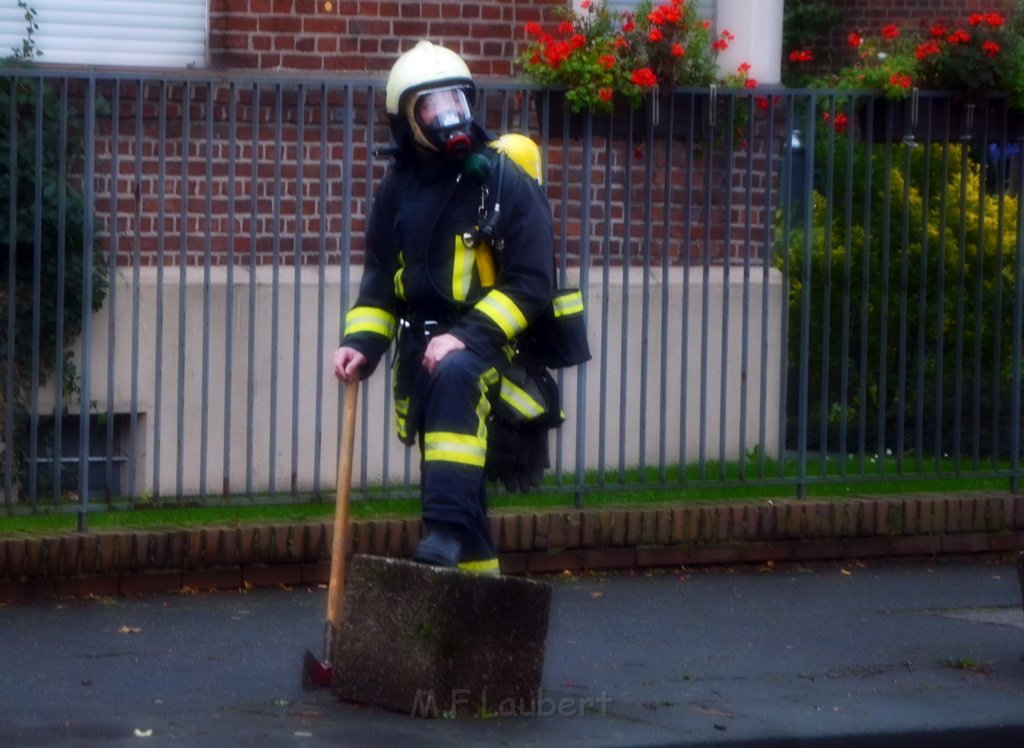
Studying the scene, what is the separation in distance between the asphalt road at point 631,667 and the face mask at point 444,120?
149cm

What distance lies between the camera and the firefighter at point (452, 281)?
16.5 feet

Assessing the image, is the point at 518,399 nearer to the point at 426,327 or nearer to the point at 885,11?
the point at 426,327

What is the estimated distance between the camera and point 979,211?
26.4ft

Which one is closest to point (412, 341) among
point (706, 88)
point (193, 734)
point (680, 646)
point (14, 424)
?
point (193, 734)

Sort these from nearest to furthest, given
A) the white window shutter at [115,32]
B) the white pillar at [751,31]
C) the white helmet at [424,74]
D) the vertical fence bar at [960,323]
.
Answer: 1. the white helmet at [424,74]
2. the vertical fence bar at [960,323]
3. the white window shutter at [115,32]
4. the white pillar at [751,31]

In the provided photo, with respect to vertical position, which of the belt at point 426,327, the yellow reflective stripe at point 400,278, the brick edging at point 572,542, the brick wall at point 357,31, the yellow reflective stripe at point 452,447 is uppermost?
the brick wall at point 357,31

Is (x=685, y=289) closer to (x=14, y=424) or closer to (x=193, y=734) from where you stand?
(x=14, y=424)

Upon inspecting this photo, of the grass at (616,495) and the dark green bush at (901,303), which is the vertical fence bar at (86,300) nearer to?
the grass at (616,495)

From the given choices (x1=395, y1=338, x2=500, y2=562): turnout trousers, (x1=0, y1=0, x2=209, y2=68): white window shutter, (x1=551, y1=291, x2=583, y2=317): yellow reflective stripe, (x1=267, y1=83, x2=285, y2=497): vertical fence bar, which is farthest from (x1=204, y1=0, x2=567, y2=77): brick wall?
(x1=395, y1=338, x2=500, y2=562): turnout trousers

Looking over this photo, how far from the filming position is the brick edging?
23.1 ft

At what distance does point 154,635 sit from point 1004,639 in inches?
111

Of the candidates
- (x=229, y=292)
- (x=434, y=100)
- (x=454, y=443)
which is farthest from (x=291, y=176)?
(x=454, y=443)

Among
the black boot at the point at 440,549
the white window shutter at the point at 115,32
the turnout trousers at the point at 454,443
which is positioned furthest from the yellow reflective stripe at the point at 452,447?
the white window shutter at the point at 115,32

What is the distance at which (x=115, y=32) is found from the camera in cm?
884
